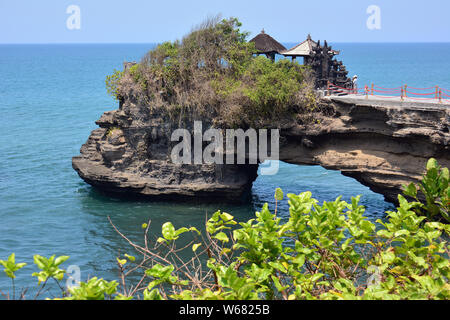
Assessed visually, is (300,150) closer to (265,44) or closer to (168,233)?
(265,44)

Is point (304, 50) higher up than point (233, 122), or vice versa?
point (304, 50)

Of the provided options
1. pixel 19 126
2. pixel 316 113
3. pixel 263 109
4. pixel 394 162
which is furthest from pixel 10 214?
pixel 19 126

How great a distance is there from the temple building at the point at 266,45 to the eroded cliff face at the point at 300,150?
4106 millimetres

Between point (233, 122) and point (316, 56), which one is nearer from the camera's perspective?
point (233, 122)

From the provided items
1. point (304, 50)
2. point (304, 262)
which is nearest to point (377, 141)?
point (304, 50)

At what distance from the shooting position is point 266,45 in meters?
27.8

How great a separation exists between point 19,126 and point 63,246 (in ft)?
99.8

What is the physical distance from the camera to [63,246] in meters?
23.4

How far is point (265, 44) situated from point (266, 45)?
0.09m

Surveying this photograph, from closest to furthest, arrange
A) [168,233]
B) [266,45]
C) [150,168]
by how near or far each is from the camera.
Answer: [168,233]
[266,45]
[150,168]

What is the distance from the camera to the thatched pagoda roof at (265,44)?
27625 millimetres

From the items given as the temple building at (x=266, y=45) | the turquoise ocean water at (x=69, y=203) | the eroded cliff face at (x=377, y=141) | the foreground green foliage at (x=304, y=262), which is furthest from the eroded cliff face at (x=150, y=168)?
the foreground green foliage at (x=304, y=262)

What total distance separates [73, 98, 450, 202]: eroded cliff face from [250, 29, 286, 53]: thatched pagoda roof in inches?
164

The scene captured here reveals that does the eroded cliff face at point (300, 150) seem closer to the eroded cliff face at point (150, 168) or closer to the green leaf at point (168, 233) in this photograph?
the eroded cliff face at point (150, 168)
